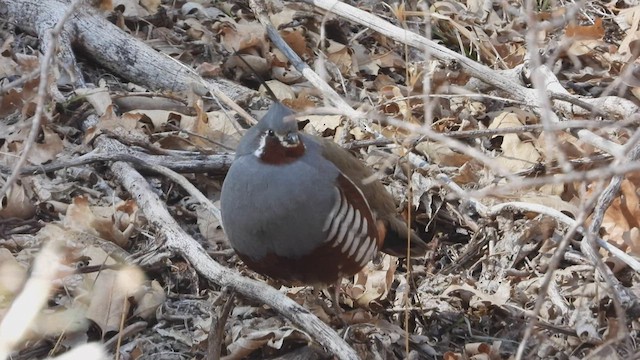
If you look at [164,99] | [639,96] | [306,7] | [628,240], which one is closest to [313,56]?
[306,7]

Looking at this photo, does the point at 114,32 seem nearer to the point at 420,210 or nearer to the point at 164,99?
the point at 164,99

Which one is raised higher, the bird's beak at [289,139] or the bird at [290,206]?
the bird's beak at [289,139]

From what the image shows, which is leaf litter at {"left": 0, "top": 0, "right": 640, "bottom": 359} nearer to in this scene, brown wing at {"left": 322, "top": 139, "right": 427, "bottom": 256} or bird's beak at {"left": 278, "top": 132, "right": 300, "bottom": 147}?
brown wing at {"left": 322, "top": 139, "right": 427, "bottom": 256}

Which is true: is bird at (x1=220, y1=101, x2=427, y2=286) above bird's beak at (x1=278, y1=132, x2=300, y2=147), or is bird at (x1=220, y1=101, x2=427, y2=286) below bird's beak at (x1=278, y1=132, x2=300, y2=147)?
below

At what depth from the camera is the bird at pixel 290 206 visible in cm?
373

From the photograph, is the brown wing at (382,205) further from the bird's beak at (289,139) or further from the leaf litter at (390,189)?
the bird's beak at (289,139)

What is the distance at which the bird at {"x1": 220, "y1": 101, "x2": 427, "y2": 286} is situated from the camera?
373cm

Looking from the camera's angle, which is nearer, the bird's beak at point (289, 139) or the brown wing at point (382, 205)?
the bird's beak at point (289, 139)

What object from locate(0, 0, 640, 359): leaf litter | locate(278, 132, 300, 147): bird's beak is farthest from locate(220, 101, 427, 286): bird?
locate(0, 0, 640, 359): leaf litter

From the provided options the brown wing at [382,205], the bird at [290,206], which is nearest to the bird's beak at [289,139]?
the bird at [290,206]

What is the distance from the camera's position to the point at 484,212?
176 inches

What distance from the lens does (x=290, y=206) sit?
373 centimetres

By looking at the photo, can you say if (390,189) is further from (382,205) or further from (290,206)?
(290,206)

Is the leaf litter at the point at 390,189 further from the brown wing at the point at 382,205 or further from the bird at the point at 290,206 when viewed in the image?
the bird at the point at 290,206
